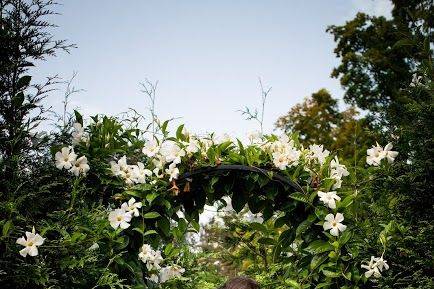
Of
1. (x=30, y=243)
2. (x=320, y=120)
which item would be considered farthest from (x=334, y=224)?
(x=320, y=120)

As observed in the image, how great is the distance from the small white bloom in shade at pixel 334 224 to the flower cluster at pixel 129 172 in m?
1.36

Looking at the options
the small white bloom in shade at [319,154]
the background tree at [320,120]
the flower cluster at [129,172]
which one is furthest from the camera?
the background tree at [320,120]

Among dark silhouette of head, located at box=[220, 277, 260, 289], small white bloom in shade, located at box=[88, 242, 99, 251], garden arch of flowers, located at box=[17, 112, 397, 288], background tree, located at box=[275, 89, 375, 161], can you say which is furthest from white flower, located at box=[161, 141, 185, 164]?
background tree, located at box=[275, 89, 375, 161]

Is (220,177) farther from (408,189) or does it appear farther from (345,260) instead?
(408,189)

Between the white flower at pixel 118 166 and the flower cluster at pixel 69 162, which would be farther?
the white flower at pixel 118 166

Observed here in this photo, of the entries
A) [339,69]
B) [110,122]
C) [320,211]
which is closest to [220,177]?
[320,211]

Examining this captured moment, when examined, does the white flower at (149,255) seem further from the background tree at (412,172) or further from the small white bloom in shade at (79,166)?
the background tree at (412,172)

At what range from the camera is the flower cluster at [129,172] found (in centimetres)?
301

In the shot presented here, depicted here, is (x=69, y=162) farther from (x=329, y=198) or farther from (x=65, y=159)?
(x=329, y=198)

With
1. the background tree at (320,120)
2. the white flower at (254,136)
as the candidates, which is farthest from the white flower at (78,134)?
the background tree at (320,120)

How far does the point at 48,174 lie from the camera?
2.62 metres

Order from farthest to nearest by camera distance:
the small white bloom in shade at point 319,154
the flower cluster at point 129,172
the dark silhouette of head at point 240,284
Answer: the dark silhouette of head at point 240,284 < the small white bloom in shade at point 319,154 < the flower cluster at point 129,172

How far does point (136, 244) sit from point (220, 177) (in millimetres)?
853

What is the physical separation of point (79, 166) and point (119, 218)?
18.8 inches
